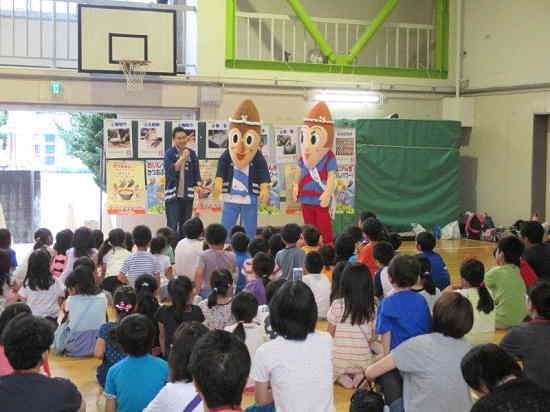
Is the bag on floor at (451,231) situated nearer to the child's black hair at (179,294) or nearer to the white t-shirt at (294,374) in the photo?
the child's black hair at (179,294)

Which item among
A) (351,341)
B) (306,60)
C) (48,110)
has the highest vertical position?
(306,60)

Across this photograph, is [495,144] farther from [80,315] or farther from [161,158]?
[80,315]

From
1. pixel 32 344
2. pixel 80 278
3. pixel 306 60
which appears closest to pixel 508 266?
pixel 80 278

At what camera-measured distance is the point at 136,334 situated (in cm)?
311

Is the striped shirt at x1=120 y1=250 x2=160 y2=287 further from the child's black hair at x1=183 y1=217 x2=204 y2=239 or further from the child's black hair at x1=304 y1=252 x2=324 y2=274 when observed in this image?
the child's black hair at x1=304 y1=252 x2=324 y2=274

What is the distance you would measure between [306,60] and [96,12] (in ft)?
11.7

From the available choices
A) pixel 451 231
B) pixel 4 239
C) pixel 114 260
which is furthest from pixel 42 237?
pixel 451 231

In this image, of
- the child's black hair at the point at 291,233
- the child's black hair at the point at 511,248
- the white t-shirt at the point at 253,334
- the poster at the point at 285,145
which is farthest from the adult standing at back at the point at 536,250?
the poster at the point at 285,145

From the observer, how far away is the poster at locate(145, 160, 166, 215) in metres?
9.52

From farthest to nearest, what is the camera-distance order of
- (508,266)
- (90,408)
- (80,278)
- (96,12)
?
(96,12)
(508,266)
(80,278)
(90,408)

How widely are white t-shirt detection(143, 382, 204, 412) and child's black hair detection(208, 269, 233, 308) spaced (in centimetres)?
169

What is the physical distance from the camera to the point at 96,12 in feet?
30.5

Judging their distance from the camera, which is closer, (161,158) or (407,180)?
(161,158)

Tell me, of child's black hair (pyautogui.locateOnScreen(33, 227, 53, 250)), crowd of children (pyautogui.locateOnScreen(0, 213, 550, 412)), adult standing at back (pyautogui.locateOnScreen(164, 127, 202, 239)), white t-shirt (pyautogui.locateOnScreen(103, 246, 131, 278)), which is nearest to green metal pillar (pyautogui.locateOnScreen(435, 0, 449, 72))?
adult standing at back (pyautogui.locateOnScreen(164, 127, 202, 239))
